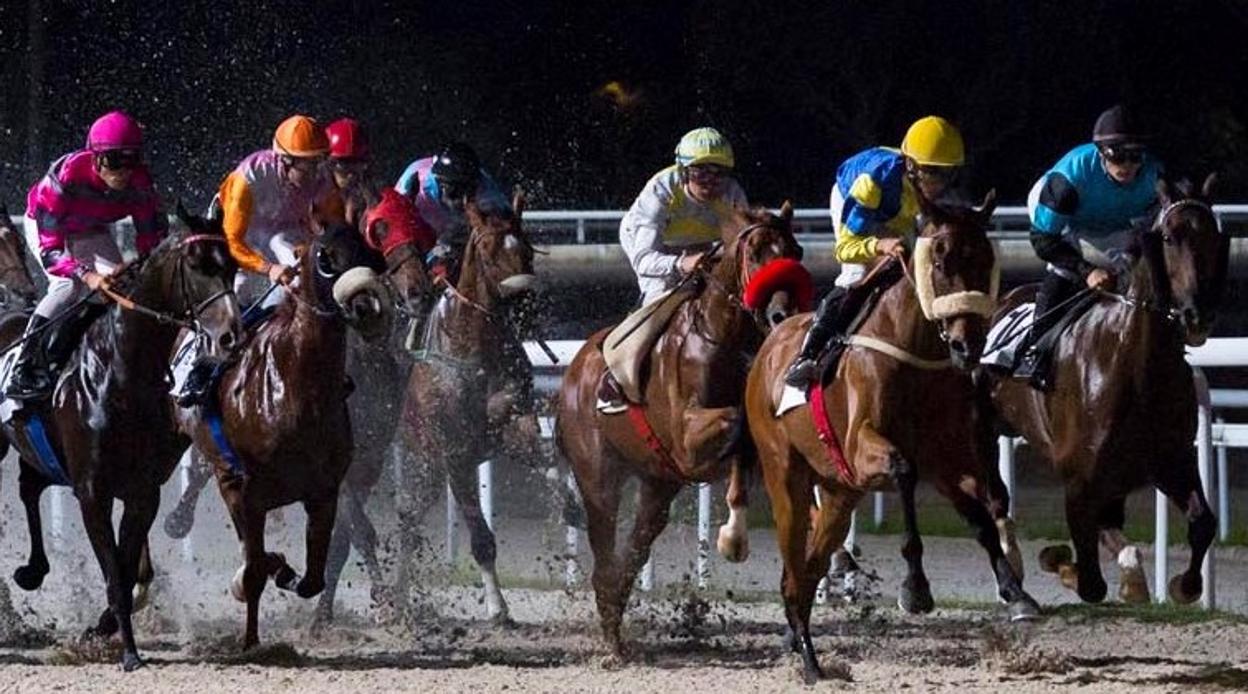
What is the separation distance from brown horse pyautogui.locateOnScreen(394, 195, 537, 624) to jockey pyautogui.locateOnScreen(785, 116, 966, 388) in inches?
77.6

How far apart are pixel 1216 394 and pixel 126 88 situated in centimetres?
1303

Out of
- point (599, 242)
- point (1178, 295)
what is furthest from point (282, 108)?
point (1178, 295)

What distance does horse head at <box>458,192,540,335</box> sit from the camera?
37.1ft

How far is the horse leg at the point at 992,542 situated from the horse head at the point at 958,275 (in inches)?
22.3

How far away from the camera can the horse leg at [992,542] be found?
8938 mm

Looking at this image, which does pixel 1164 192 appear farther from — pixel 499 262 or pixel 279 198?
pixel 279 198

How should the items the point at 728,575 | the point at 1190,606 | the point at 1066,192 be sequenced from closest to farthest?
the point at 1066,192 → the point at 1190,606 → the point at 728,575

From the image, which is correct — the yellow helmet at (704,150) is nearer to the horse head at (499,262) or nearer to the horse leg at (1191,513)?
the horse head at (499,262)

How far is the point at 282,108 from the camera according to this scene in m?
23.1

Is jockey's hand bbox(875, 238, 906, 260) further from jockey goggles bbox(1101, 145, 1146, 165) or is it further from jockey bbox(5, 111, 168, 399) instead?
jockey bbox(5, 111, 168, 399)

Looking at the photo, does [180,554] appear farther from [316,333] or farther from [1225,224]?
[1225,224]

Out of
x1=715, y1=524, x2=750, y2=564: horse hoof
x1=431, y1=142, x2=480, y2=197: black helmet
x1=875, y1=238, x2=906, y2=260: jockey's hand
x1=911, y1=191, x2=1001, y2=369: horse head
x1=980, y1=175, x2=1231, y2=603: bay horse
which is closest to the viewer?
x1=911, y1=191, x2=1001, y2=369: horse head

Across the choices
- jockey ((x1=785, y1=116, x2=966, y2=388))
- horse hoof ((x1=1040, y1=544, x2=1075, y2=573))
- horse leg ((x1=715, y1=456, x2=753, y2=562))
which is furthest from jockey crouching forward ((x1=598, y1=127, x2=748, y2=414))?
horse hoof ((x1=1040, y1=544, x2=1075, y2=573))

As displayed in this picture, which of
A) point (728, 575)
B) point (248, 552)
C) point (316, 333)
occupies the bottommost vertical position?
point (728, 575)
